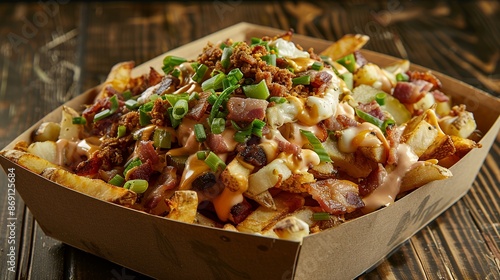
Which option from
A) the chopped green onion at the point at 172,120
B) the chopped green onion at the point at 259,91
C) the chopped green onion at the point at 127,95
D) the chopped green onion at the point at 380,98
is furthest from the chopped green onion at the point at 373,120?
the chopped green onion at the point at 127,95

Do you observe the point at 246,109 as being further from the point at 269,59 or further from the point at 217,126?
the point at 269,59

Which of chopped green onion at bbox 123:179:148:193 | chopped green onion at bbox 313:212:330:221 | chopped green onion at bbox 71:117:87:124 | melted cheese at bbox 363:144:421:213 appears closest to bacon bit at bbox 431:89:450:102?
melted cheese at bbox 363:144:421:213

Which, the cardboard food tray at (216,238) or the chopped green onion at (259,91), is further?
the chopped green onion at (259,91)

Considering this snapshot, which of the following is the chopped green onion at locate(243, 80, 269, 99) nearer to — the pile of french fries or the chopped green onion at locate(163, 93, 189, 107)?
the pile of french fries

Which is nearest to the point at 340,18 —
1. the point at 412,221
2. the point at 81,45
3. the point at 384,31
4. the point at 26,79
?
the point at 384,31

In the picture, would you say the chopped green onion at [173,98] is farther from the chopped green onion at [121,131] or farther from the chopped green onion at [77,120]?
the chopped green onion at [77,120]

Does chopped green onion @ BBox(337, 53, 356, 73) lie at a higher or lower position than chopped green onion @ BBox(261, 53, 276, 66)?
lower

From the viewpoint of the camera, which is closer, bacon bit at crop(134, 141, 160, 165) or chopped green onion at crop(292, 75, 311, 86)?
bacon bit at crop(134, 141, 160, 165)

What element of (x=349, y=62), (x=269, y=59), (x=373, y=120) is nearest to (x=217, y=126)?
(x=269, y=59)

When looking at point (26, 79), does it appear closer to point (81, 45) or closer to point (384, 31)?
point (81, 45)
